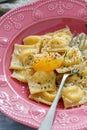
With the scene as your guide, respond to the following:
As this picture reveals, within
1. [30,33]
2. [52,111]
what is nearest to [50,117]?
[52,111]

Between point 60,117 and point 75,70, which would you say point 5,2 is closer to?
point 75,70

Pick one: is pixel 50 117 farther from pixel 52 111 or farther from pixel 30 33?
pixel 30 33

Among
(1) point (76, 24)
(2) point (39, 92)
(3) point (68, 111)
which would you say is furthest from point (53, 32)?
(3) point (68, 111)

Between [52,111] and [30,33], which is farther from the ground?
[30,33]

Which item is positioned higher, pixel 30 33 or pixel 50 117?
pixel 30 33

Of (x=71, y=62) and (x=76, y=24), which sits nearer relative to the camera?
(x=71, y=62)

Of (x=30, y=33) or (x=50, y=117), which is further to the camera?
(x=30, y=33)

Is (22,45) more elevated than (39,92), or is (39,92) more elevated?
(22,45)

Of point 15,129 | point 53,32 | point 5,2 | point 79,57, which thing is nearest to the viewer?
point 15,129
